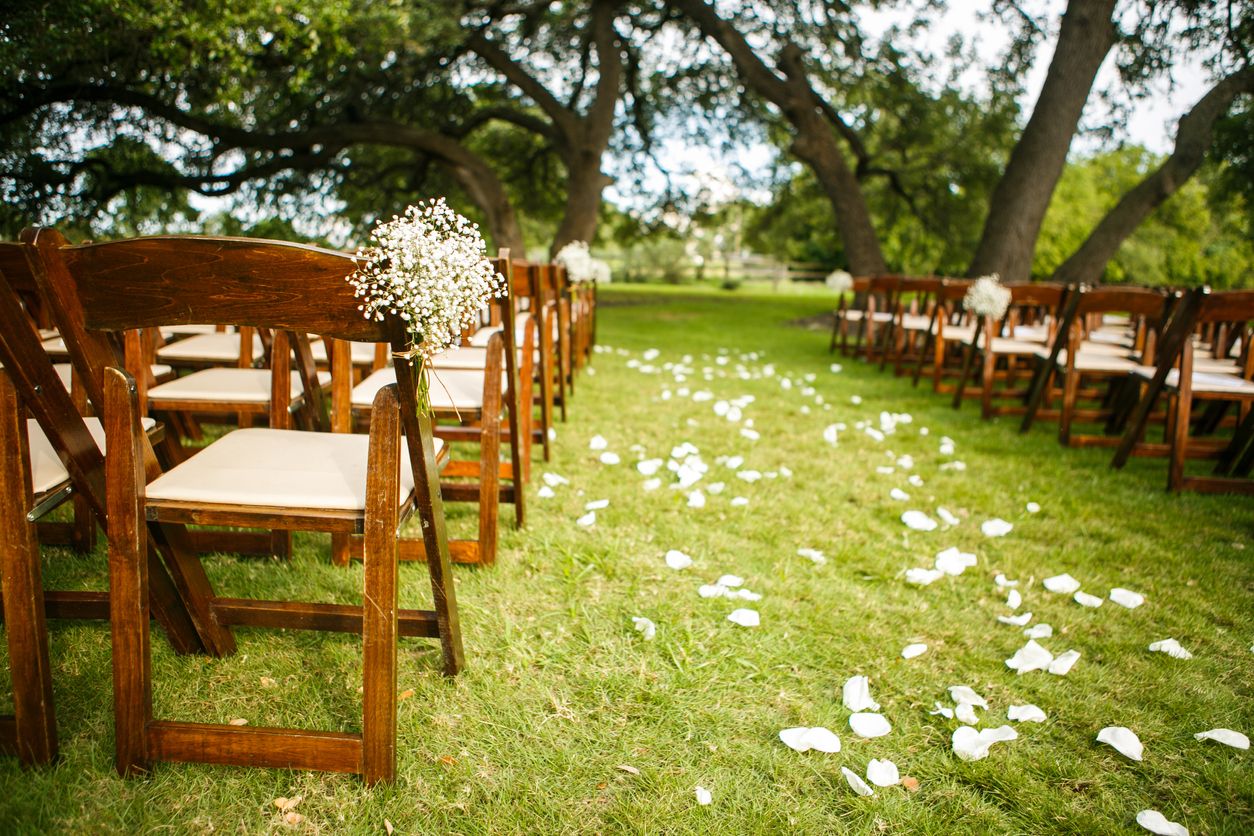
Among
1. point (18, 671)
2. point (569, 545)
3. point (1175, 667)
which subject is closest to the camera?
point (18, 671)

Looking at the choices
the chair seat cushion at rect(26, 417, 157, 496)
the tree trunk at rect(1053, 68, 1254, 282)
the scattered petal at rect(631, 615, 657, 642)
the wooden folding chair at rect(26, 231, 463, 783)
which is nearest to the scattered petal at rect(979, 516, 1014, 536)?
the scattered petal at rect(631, 615, 657, 642)

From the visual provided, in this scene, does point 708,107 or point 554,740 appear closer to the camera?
point 554,740

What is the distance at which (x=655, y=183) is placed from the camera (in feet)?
65.8

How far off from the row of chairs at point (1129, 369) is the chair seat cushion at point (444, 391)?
4.05 metres

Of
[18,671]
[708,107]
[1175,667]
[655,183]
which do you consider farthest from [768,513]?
[655,183]

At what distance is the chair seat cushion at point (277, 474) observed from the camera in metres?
1.72

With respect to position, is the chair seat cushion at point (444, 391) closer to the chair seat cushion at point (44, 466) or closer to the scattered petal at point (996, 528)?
the chair seat cushion at point (44, 466)

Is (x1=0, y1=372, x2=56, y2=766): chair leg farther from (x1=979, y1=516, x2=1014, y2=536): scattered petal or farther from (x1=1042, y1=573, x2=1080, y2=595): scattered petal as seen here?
(x1=979, y1=516, x2=1014, y2=536): scattered petal

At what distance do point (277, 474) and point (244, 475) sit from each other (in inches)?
3.0

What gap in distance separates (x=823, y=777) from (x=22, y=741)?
205cm

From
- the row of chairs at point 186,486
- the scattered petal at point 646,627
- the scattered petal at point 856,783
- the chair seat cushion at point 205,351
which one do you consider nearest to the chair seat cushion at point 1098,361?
the scattered petal at point 646,627

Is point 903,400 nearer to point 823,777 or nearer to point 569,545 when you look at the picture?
point 569,545

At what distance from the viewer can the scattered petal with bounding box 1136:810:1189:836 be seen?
1724mm

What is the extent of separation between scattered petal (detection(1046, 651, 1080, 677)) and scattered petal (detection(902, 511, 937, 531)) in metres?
1.23
